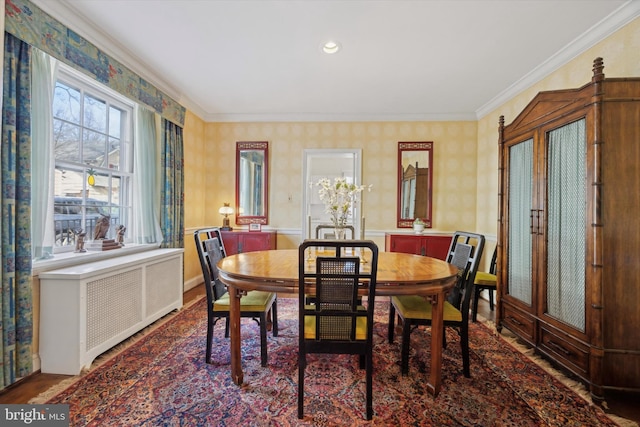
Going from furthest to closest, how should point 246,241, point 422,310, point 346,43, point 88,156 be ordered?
point 246,241 < point 88,156 < point 346,43 < point 422,310

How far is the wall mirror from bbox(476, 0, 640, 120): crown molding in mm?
1228

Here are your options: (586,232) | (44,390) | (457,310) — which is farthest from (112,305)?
(586,232)

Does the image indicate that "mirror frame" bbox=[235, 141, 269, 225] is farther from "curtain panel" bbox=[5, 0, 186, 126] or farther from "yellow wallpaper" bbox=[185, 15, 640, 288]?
"curtain panel" bbox=[5, 0, 186, 126]

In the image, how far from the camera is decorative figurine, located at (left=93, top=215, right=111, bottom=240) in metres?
2.66

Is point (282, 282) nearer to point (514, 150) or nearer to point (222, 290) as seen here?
point (222, 290)

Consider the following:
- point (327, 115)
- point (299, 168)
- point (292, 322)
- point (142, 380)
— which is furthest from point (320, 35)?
point (142, 380)

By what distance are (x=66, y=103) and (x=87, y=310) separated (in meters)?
1.82

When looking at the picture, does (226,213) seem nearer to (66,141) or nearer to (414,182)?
(66,141)

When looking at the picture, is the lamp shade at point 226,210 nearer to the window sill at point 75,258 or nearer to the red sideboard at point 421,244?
the window sill at point 75,258

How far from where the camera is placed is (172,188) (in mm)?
3572

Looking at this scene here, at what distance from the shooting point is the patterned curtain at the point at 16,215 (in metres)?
1.76

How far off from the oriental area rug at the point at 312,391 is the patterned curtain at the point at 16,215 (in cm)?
39

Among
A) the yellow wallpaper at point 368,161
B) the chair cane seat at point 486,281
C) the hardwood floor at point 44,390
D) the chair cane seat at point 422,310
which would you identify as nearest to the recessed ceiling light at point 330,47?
the yellow wallpaper at point 368,161

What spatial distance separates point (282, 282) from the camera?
1681 mm
